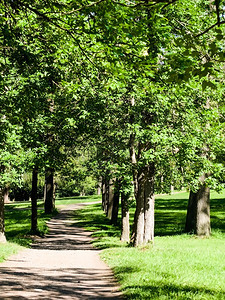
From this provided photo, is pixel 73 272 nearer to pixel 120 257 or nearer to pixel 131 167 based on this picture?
pixel 120 257

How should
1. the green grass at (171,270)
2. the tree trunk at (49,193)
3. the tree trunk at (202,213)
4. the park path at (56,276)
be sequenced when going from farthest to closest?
1. the tree trunk at (49,193)
2. the tree trunk at (202,213)
3. the park path at (56,276)
4. the green grass at (171,270)

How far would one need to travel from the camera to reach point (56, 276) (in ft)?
33.0

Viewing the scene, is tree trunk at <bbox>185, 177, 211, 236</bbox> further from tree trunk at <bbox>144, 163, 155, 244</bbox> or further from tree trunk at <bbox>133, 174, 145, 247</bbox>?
tree trunk at <bbox>133, 174, 145, 247</bbox>

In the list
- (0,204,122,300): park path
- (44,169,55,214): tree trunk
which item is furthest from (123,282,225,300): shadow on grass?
(44,169,55,214): tree trunk

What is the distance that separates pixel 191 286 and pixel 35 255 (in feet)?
24.9

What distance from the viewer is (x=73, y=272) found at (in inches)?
422

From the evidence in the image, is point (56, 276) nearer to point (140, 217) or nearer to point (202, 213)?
point (140, 217)

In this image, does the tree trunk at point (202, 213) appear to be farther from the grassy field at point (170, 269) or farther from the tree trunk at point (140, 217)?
the tree trunk at point (140, 217)

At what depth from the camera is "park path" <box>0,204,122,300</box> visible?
7.99 metres

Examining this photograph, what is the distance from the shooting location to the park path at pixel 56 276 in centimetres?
799

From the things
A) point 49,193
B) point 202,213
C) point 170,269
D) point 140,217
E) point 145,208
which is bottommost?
point 170,269

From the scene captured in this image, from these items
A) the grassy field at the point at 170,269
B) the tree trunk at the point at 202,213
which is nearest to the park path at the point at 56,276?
the grassy field at the point at 170,269

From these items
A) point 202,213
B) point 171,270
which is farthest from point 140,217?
point 171,270

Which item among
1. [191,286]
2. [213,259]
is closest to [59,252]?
[213,259]
